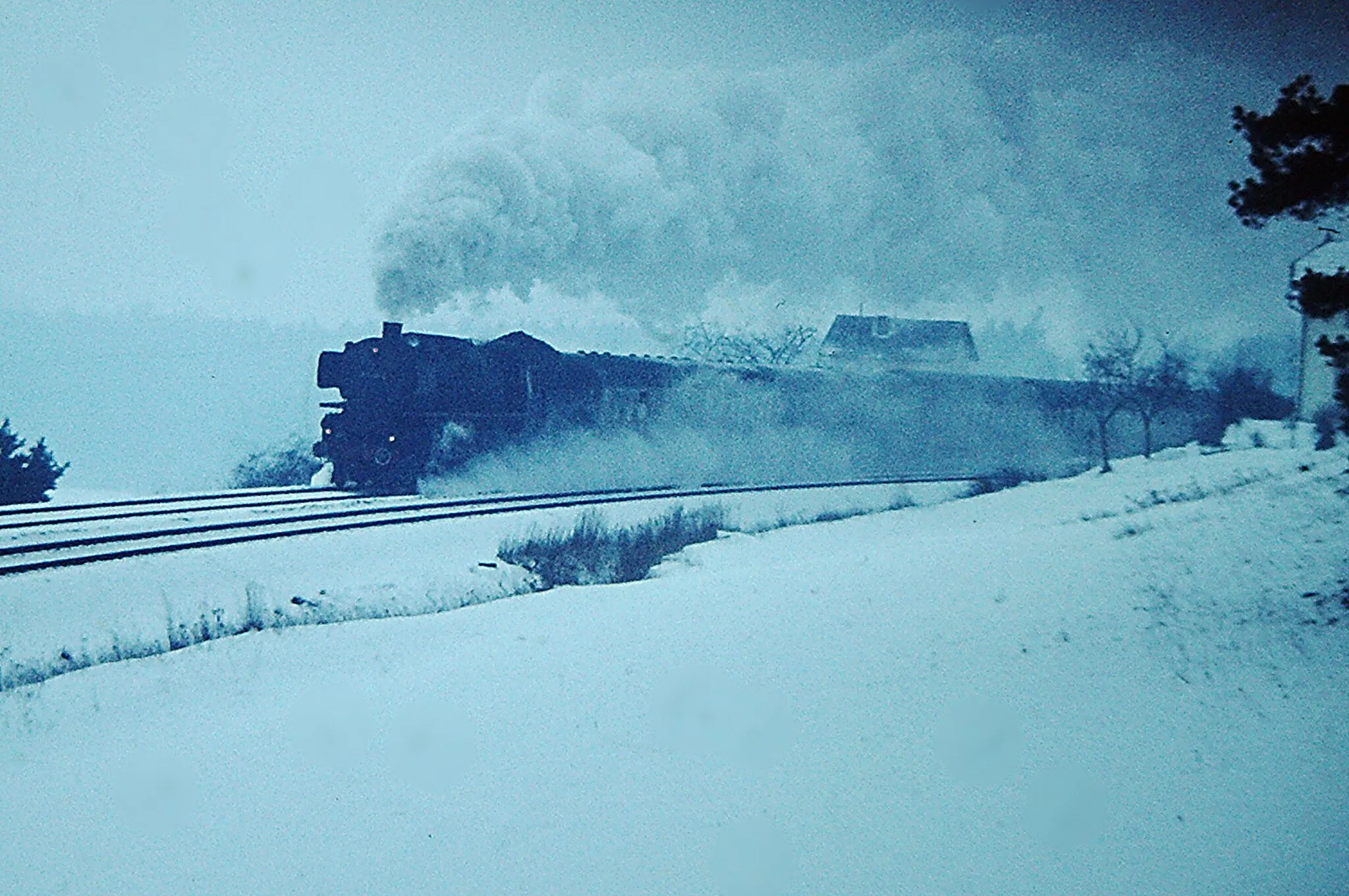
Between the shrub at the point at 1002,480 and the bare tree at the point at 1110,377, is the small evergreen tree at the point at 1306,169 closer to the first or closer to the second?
the shrub at the point at 1002,480

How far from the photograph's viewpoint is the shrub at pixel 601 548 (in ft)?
34.7

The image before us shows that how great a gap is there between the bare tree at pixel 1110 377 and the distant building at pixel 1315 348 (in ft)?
12.3

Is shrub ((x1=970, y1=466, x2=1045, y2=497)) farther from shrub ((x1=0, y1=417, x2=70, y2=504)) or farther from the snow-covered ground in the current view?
shrub ((x1=0, y1=417, x2=70, y2=504))

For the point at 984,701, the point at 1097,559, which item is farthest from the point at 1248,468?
the point at 984,701

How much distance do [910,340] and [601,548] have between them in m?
28.4

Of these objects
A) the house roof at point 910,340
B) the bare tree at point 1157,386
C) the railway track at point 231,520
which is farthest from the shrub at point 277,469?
the house roof at point 910,340

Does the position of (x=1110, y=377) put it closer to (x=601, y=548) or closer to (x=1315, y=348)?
(x=1315, y=348)

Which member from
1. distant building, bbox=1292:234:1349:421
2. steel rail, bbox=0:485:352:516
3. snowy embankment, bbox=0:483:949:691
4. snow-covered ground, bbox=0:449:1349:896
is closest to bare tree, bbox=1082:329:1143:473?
distant building, bbox=1292:234:1349:421

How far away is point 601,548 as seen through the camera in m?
11.8

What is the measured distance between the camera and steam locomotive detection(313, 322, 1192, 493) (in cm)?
1530

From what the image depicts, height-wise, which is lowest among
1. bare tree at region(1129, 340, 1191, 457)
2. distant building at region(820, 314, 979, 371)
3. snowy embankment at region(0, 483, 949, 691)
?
snowy embankment at region(0, 483, 949, 691)

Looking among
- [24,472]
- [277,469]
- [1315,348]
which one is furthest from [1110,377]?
[24,472]

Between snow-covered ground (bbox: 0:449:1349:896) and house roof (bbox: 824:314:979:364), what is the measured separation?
2940 centimetres

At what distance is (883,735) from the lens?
4.84 m
